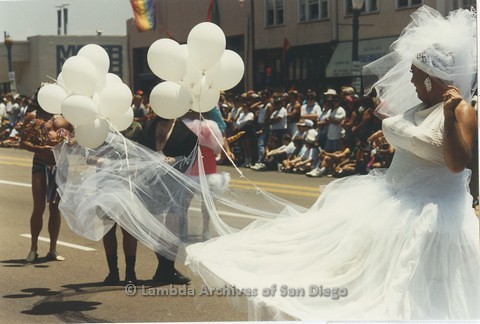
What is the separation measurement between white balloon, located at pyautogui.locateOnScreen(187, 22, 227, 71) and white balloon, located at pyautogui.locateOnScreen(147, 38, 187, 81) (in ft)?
0.31

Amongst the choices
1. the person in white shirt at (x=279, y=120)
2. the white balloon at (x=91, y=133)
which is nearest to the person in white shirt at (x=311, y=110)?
the person in white shirt at (x=279, y=120)

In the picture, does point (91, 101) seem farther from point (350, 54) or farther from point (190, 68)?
point (350, 54)

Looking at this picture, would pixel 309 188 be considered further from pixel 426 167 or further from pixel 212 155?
pixel 426 167

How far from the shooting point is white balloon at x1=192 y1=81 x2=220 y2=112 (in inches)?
301

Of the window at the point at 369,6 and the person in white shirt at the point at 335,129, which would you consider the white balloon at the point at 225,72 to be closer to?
the person in white shirt at the point at 335,129

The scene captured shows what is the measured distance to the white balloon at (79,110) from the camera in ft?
23.3

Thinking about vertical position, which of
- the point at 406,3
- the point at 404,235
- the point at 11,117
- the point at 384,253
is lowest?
the point at 11,117

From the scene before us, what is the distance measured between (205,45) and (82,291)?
8.30ft

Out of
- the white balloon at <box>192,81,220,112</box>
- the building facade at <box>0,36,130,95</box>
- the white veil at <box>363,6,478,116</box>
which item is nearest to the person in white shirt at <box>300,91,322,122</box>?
the white balloon at <box>192,81,220,112</box>

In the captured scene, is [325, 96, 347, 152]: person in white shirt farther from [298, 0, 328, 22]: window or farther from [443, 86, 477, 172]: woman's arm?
[298, 0, 328, 22]: window

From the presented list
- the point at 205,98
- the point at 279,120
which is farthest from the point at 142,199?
the point at 279,120

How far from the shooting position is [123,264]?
9.32m

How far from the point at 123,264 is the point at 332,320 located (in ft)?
14.1

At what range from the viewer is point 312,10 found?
30531 millimetres
